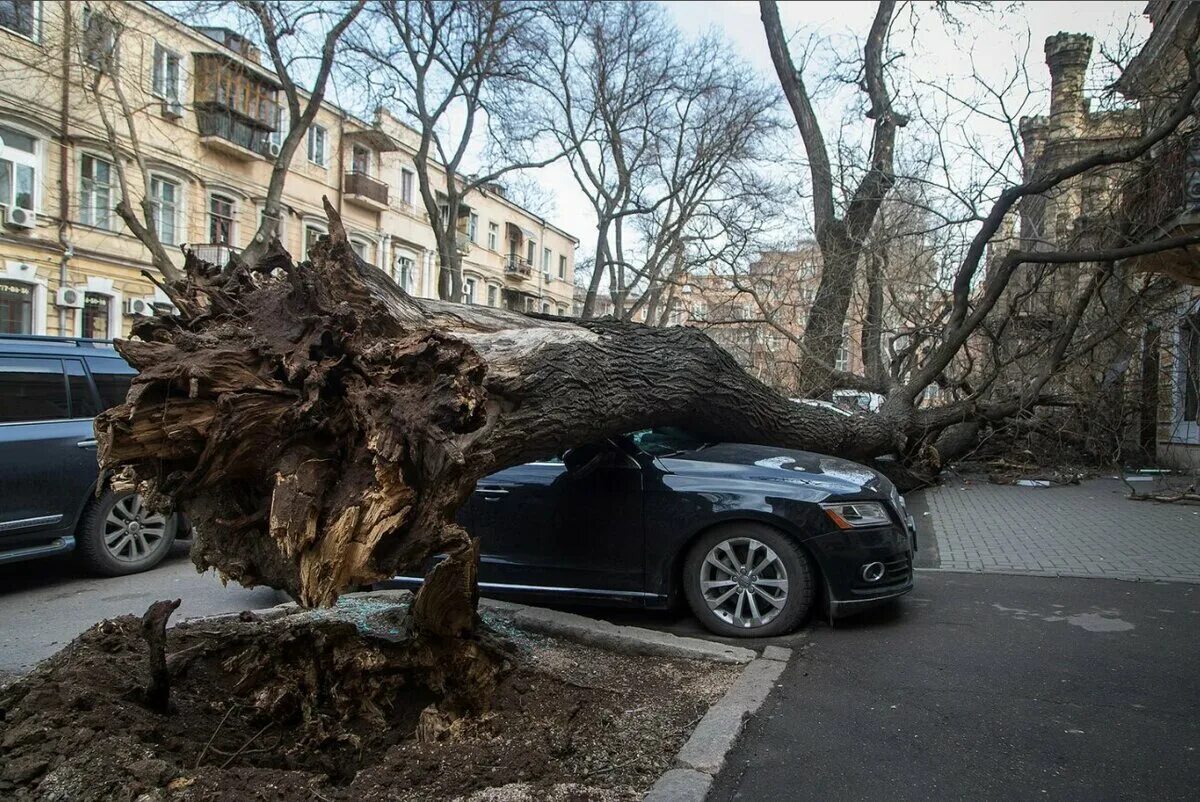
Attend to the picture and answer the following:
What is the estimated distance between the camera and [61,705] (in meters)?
3.27

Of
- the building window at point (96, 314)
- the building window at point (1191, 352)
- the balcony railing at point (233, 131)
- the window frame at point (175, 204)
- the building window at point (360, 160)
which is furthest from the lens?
the building window at point (360, 160)

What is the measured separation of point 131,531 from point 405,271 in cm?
3427

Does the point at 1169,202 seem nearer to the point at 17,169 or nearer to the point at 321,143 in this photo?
the point at 17,169

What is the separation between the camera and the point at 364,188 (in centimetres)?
3481

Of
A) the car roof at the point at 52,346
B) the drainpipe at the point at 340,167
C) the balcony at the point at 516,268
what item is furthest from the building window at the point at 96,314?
the balcony at the point at 516,268

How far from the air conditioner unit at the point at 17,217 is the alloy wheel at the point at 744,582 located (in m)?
23.1

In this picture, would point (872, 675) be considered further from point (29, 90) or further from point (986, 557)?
point (29, 90)

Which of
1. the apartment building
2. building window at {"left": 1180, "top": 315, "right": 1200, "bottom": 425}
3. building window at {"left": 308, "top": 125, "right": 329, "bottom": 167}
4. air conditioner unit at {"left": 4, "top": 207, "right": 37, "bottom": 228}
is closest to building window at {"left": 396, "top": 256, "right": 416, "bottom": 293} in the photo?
the apartment building

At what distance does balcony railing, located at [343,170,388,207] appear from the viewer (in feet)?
113

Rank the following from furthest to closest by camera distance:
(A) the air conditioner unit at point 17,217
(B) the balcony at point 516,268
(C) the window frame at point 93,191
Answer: (B) the balcony at point 516,268 → (C) the window frame at point 93,191 → (A) the air conditioner unit at point 17,217

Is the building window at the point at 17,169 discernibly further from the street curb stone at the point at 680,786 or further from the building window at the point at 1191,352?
the building window at the point at 1191,352

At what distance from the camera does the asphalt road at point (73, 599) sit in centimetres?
513

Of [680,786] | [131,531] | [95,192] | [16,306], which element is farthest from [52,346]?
[95,192]

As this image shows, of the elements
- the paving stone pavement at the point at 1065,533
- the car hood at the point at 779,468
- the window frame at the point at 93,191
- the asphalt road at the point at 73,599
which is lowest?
the asphalt road at the point at 73,599
